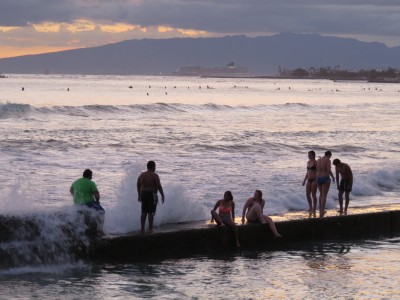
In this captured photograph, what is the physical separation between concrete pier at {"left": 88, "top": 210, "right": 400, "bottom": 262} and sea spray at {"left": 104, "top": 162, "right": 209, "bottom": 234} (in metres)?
0.73

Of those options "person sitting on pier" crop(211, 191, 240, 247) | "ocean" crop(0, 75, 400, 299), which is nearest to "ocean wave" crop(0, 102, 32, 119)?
Answer: "ocean" crop(0, 75, 400, 299)

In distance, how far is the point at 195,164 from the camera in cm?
3172

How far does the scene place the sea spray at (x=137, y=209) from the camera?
632 inches

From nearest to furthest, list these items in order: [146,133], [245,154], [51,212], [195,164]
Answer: [51,212], [195,164], [245,154], [146,133]

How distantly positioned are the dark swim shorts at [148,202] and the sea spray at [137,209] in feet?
1.95

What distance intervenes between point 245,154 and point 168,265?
22.6m

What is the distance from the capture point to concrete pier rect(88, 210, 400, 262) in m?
14.5

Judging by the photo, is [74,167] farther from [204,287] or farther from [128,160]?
[204,287]

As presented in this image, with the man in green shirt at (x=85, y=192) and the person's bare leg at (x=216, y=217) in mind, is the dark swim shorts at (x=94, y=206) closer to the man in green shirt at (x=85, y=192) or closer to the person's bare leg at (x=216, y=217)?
the man in green shirt at (x=85, y=192)

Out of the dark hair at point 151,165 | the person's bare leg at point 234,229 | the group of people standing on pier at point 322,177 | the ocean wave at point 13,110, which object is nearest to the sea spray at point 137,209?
the dark hair at point 151,165

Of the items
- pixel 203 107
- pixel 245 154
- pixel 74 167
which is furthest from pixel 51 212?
pixel 203 107

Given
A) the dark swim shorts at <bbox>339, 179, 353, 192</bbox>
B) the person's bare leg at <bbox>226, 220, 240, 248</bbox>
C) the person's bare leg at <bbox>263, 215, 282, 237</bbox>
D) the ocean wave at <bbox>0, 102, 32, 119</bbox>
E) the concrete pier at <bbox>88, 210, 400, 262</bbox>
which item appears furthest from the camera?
the ocean wave at <bbox>0, 102, 32, 119</bbox>

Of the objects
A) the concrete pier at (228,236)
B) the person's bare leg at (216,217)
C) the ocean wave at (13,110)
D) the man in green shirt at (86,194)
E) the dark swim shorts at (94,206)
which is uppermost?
the ocean wave at (13,110)

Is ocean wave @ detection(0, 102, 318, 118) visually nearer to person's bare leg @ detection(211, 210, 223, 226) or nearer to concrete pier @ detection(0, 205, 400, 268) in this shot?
concrete pier @ detection(0, 205, 400, 268)
